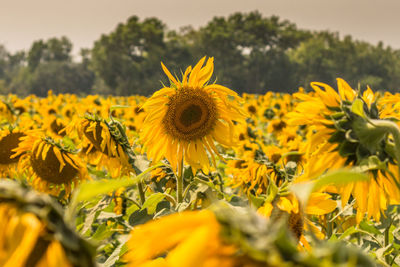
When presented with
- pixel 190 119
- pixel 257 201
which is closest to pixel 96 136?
pixel 190 119

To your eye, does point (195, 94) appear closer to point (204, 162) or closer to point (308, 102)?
point (204, 162)

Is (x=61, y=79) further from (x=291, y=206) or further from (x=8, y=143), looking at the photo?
(x=291, y=206)

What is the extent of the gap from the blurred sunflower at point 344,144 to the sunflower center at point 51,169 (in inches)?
59.3

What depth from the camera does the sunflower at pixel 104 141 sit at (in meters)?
2.08

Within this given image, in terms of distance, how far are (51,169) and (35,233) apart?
6.14ft

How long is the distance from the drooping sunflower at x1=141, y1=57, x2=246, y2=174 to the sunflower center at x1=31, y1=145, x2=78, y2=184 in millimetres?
564

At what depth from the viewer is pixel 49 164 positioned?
2215 millimetres

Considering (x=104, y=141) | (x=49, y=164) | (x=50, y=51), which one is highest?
(x=50, y=51)

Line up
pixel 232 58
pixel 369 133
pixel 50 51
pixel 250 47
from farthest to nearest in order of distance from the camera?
pixel 50 51, pixel 250 47, pixel 232 58, pixel 369 133

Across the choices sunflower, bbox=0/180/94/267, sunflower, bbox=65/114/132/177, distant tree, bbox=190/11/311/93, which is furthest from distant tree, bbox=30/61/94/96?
sunflower, bbox=0/180/94/267

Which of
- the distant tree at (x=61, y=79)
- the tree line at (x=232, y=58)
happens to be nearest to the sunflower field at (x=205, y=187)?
the tree line at (x=232, y=58)

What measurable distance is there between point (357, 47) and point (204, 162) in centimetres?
5866

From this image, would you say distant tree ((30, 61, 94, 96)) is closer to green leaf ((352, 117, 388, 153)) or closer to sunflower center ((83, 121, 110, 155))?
sunflower center ((83, 121, 110, 155))

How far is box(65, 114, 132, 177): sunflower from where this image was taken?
208cm
